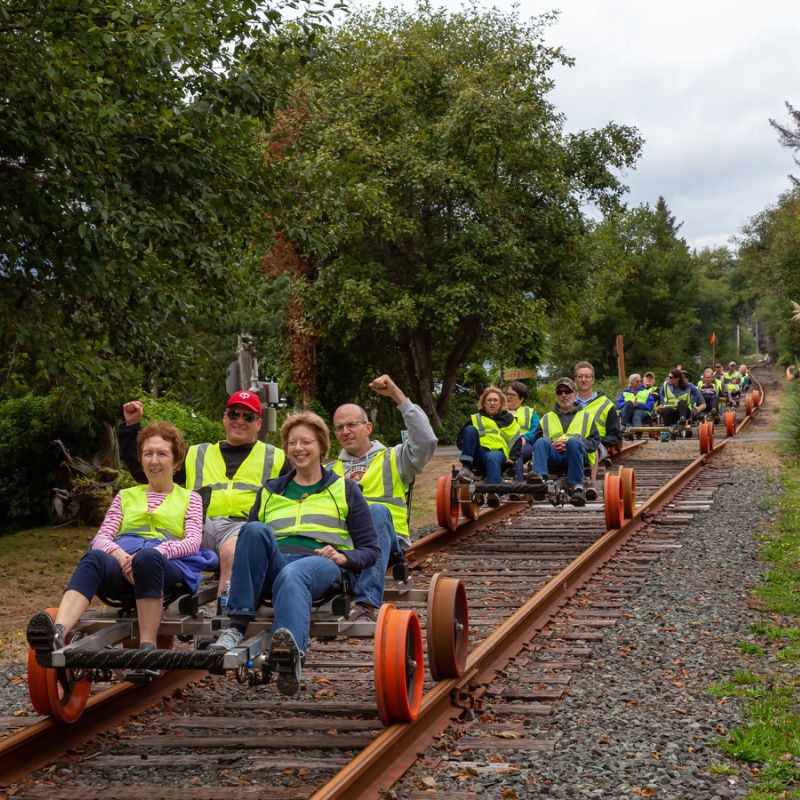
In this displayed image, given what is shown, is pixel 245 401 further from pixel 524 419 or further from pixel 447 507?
pixel 524 419

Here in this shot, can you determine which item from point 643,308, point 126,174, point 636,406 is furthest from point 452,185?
point 643,308

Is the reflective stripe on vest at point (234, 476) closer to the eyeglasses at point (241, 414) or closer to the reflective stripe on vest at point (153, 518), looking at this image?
the eyeglasses at point (241, 414)

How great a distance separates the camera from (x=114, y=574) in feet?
16.6

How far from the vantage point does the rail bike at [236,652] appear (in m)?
4.54

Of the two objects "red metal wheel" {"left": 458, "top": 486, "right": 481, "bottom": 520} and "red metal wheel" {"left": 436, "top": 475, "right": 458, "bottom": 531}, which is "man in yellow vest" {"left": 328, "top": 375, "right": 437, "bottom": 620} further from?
"red metal wheel" {"left": 436, "top": 475, "right": 458, "bottom": 531}

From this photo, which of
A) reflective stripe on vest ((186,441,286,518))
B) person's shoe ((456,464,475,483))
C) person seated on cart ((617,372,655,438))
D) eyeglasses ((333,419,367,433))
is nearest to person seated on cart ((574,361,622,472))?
person's shoe ((456,464,475,483))

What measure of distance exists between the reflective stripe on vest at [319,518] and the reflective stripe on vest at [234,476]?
2.93 ft

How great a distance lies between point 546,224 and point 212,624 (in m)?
21.9

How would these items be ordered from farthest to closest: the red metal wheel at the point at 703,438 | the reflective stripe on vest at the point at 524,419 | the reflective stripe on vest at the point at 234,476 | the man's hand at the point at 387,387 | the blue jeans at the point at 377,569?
the red metal wheel at the point at 703,438, the reflective stripe on vest at the point at 524,419, the reflective stripe on vest at the point at 234,476, the man's hand at the point at 387,387, the blue jeans at the point at 377,569

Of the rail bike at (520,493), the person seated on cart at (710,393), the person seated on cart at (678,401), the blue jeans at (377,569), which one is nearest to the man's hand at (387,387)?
the blue jeans at (377,569)

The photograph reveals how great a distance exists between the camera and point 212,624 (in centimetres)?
497

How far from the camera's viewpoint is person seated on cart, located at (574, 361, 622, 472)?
11438 millimetres

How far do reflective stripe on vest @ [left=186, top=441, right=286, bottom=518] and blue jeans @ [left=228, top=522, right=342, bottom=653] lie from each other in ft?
3.84

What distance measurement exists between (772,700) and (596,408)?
20.1ft
